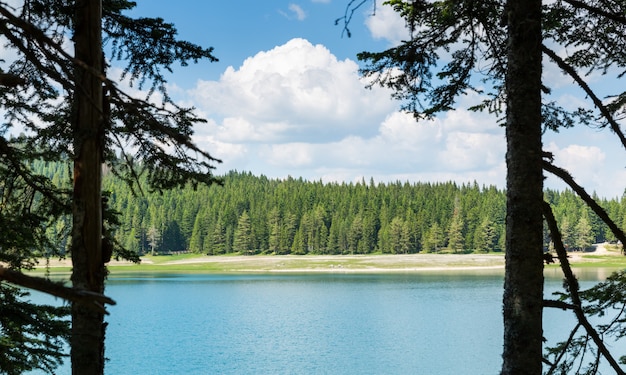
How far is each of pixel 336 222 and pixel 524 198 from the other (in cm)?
12259

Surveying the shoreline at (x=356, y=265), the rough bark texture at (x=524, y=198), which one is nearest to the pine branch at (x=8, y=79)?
the rough bark texture at (x=524, y=198)

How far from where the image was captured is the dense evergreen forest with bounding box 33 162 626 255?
388 feet

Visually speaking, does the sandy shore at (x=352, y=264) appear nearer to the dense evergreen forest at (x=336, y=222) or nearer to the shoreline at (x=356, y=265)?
the shoreline at (x=356, y=265)

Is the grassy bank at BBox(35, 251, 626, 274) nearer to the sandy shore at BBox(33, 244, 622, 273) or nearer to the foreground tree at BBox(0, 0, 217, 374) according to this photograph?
the sandy shore at BBox(33, 244, 622, 273)

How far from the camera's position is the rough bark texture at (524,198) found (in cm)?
399

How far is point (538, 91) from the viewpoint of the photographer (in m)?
4.11

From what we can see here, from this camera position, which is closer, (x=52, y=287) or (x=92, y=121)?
(x=52, y=287)

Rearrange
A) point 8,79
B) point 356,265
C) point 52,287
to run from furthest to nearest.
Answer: point 356,265 → point 8,79 → point 52,287

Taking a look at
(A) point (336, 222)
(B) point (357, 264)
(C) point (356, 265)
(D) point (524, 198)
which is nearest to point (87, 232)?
(D) point (524, 198)

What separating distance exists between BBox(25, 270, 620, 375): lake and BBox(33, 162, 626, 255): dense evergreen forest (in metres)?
70.9

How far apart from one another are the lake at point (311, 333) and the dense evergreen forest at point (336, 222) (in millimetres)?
70856

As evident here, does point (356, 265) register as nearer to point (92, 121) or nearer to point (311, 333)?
point (311, 333)

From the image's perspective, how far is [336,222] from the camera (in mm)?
126312

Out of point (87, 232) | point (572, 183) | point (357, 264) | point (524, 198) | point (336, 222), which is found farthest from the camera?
point (336, 222)
